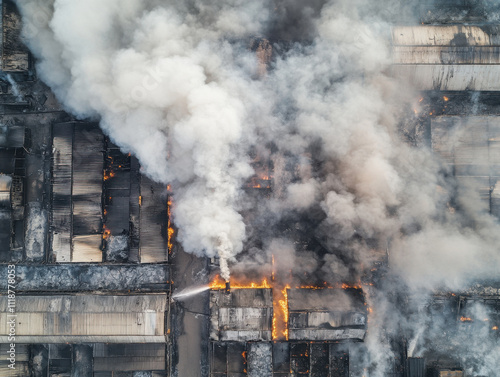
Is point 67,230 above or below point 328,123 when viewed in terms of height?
below

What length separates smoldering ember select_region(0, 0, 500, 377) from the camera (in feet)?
61.0

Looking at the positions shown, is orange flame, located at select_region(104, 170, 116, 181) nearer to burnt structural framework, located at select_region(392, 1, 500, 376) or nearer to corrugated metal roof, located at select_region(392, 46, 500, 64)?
burnt structural framework, located at select_region(392, 1, 500, 376)

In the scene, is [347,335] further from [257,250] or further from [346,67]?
[346,67]

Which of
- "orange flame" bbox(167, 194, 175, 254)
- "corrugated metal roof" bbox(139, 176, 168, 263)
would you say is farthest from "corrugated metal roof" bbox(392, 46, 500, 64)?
"corrugated metal roof" bbox(139, 176, 168, 263)

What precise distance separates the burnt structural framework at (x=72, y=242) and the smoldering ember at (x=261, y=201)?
0.12 meters

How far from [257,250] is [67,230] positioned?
1130cm

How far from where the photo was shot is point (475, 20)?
21109 mm

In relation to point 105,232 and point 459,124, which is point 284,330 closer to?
point 105,232

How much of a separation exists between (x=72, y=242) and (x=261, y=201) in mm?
11386

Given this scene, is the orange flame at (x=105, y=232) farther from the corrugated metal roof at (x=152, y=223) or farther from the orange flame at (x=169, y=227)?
Answer: the orange flame at (x=169, y=227)

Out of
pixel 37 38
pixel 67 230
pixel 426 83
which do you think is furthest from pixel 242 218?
pixel 37 38

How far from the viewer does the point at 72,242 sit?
19.6 m

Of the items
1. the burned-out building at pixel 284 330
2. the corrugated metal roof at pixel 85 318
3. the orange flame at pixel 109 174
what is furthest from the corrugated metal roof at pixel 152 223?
the burned-out building at pixel 284 330

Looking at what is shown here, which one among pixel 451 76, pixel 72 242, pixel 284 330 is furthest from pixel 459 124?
pixel 72 242
